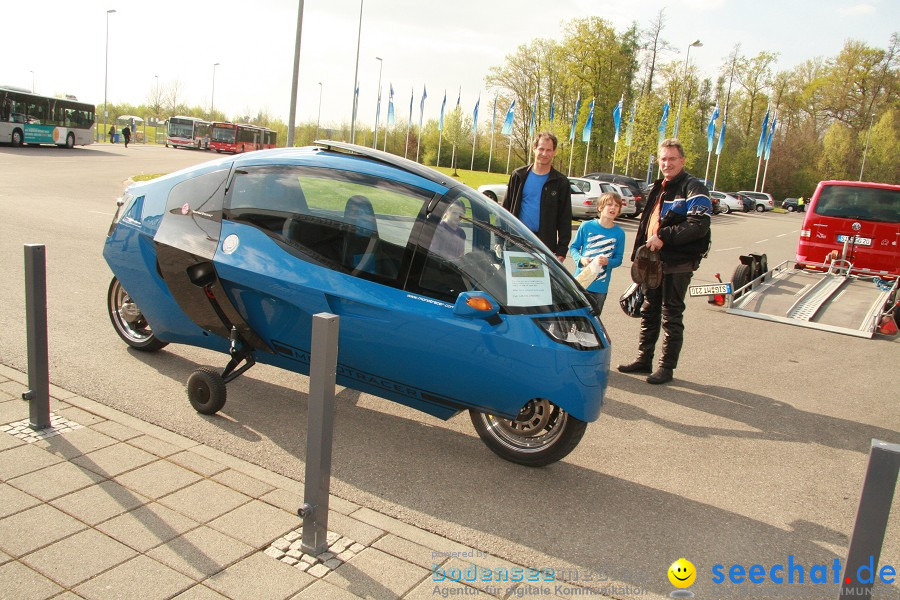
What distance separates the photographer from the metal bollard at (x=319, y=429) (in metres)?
2.86

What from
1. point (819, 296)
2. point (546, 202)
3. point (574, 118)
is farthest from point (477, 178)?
point (546, 202)

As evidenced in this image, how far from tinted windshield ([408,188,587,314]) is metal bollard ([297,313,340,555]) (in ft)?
3.75

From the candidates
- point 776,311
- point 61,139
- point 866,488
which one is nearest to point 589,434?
point 866,488

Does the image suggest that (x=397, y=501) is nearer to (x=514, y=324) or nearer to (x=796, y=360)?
(x=514, y=324)

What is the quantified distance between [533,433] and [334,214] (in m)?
1.76

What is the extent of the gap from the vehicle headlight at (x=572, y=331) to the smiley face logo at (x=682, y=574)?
1.20 metres

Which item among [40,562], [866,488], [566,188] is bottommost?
[40,562]

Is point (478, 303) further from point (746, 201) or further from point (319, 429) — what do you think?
point (746, 201)

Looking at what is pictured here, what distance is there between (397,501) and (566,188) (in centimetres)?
326

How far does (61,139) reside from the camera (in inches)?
1454

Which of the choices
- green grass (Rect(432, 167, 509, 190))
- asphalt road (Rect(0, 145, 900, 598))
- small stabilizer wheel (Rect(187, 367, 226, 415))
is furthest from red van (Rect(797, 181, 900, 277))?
green grass (Rect(432, 167, 509, 190))

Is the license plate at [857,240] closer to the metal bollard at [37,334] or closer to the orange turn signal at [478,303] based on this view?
the orange turn signal at [478,303]

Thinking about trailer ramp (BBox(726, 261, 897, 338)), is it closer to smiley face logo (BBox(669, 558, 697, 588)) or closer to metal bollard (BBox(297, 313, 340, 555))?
smiley face logo (BBox(669, 558, 697, 588))

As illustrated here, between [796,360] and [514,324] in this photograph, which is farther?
[796,360]
